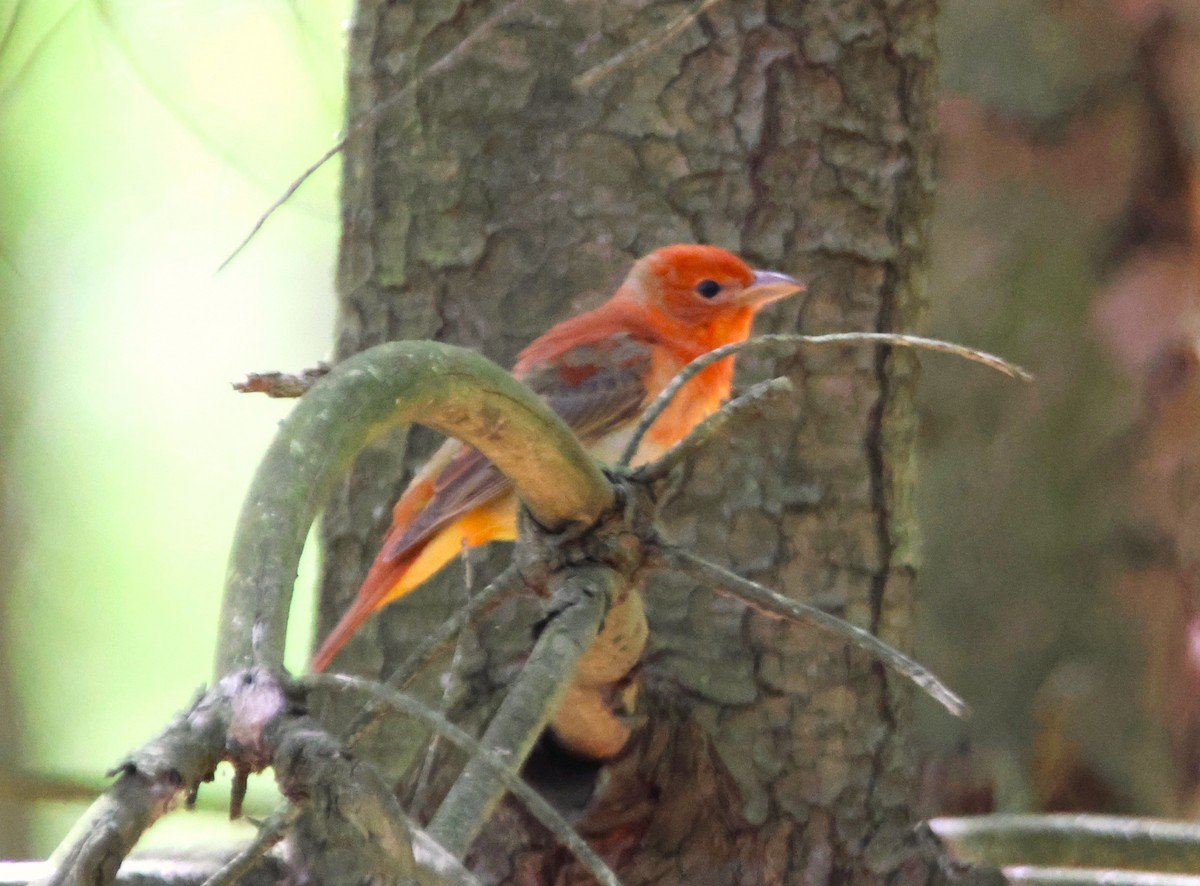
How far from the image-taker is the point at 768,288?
3.03 m

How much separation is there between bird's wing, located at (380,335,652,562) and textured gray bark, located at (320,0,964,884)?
10 centimetres

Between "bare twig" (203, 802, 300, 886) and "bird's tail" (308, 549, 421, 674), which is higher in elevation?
"bare twig" (203, 802, 300, 886)

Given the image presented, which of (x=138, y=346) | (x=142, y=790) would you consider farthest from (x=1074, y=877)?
(x=138, y=346)

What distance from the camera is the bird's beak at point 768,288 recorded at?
116 inches

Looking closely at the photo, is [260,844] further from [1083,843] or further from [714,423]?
[1083,843]

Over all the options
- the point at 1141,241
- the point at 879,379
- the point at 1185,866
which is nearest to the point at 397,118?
the point at 879,379

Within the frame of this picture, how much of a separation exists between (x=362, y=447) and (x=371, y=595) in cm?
154

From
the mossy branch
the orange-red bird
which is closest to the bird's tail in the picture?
the orange-red bird

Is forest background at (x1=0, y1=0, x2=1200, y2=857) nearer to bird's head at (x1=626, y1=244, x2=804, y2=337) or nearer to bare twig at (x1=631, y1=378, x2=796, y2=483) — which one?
bird's head at (x1=626, y1=244, x2=804, y2=337)

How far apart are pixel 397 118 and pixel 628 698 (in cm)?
134

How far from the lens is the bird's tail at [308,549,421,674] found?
112 inches

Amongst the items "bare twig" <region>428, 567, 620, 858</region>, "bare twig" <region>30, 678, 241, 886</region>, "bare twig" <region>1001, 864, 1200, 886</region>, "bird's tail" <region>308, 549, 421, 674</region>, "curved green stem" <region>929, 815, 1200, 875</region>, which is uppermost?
"bare twig" <region>30, 678, 241, 886</region>

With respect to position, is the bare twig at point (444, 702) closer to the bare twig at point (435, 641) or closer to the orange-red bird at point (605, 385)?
the orange-red bird at point (605, 385)

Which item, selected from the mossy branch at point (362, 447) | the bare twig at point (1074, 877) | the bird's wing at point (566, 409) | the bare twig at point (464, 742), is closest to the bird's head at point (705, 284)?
the bird's wing at point (566, 409)
